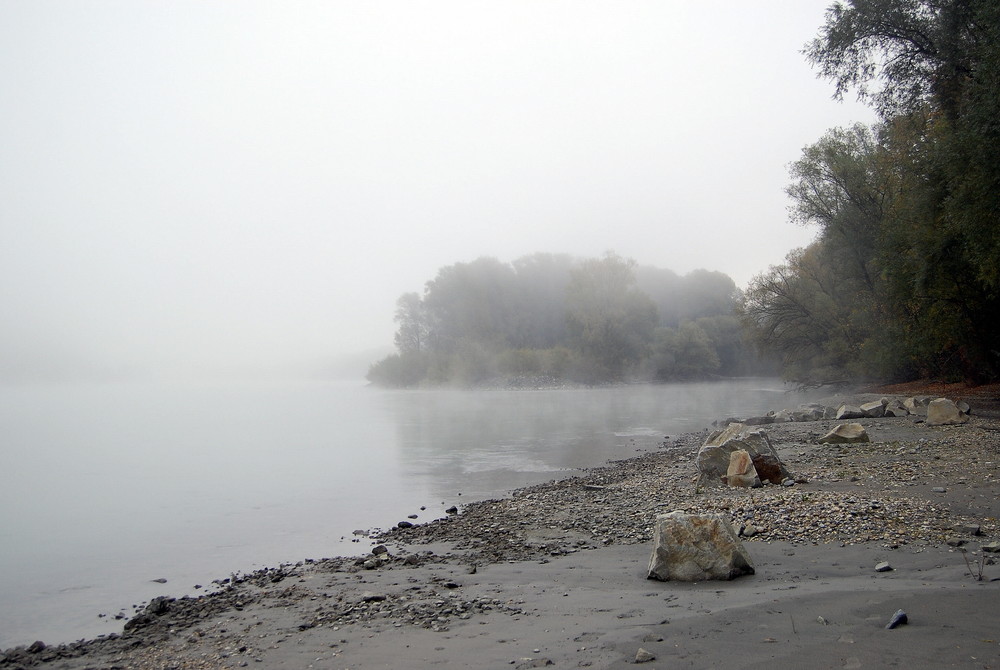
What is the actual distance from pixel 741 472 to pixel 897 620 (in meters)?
6.60

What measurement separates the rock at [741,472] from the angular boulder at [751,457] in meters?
0.12

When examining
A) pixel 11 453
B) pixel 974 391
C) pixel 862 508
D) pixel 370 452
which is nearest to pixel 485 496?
pixel 862 508

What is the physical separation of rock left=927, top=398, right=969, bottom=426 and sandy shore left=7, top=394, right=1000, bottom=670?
7.68 meters

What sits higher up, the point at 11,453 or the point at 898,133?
the point at 898,133

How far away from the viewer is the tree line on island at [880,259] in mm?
15461

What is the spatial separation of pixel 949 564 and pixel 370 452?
21.2 m

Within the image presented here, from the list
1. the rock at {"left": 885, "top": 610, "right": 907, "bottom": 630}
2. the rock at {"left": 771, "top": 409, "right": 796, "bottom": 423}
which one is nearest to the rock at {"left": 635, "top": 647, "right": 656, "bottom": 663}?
the rock at {"left": 885, "top": 610, "right": 907, "bottom": 630}

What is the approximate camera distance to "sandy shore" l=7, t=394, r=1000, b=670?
14.5 feet

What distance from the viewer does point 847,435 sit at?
15328 millimetres

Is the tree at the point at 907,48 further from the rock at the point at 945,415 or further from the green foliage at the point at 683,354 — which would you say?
the green foliage at the point at 683,354

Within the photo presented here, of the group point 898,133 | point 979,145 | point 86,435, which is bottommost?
point 86,435

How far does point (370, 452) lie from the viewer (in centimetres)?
2497

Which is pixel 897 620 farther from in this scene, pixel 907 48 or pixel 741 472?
pixel 907 48

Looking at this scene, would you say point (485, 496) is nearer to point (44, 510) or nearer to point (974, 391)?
point (44, 510)
